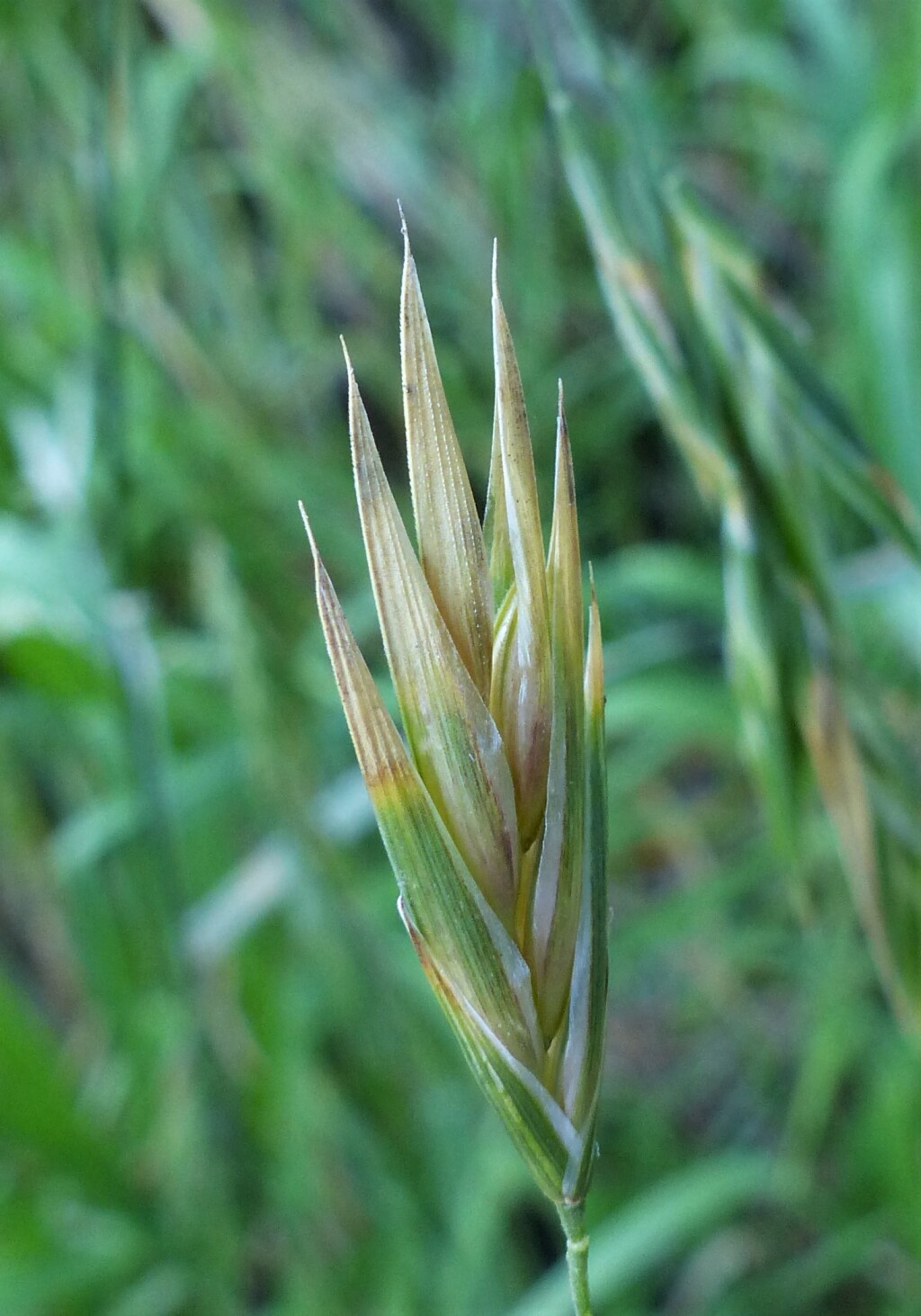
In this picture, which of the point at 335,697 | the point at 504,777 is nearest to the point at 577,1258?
the point at 504,777

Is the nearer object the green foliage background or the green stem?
the green stem

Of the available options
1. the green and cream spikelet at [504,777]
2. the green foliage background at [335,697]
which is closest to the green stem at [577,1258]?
the green and cream spikelet at [504,777]

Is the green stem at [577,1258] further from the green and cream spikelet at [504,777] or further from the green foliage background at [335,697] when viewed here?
the green foliage background at [335,697]

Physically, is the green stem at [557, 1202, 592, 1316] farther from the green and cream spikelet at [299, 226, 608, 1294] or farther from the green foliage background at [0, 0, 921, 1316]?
the green foliage background at [0, 0, 921, 1316]

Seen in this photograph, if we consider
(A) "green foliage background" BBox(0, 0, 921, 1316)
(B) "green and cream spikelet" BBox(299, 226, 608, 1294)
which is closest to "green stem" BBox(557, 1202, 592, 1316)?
(B) "green and cream spikelet" BBox(299, 226, 608, 1294)

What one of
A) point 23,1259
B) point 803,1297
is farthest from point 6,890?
point 803,1297

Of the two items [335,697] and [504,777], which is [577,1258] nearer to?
[504,777]
